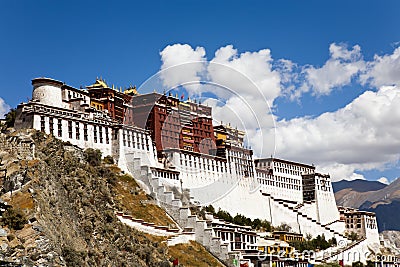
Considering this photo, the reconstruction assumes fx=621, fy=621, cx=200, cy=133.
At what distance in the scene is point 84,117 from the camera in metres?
93.5

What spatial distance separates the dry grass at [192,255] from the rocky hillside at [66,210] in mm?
1478

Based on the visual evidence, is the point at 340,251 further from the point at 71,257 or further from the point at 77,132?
the point at 71,257

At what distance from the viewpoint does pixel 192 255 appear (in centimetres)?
8125

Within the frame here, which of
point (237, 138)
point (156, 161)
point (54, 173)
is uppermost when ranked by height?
point (237, 138)

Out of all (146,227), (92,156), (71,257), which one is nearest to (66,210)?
(71,257)

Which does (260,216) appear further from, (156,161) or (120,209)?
(120,209)

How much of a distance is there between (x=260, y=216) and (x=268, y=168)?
56.8 feet

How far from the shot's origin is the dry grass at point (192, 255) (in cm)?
7844

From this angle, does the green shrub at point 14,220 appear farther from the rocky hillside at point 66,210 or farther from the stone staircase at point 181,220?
the stone staircase at point 181,220

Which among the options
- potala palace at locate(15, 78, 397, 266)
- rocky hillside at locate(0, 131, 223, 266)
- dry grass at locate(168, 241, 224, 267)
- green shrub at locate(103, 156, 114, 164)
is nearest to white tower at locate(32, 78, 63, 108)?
potala palace at locate(15, 78, 397, 266)

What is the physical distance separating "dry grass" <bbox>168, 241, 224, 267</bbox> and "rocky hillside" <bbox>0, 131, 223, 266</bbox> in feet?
4.85

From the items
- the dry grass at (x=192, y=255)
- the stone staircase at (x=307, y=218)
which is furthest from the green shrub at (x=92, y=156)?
the stone staircase at (x=307, y=218)

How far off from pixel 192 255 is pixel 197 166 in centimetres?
3546

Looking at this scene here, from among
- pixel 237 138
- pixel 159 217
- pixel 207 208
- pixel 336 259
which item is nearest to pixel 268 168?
pixel 237 138
